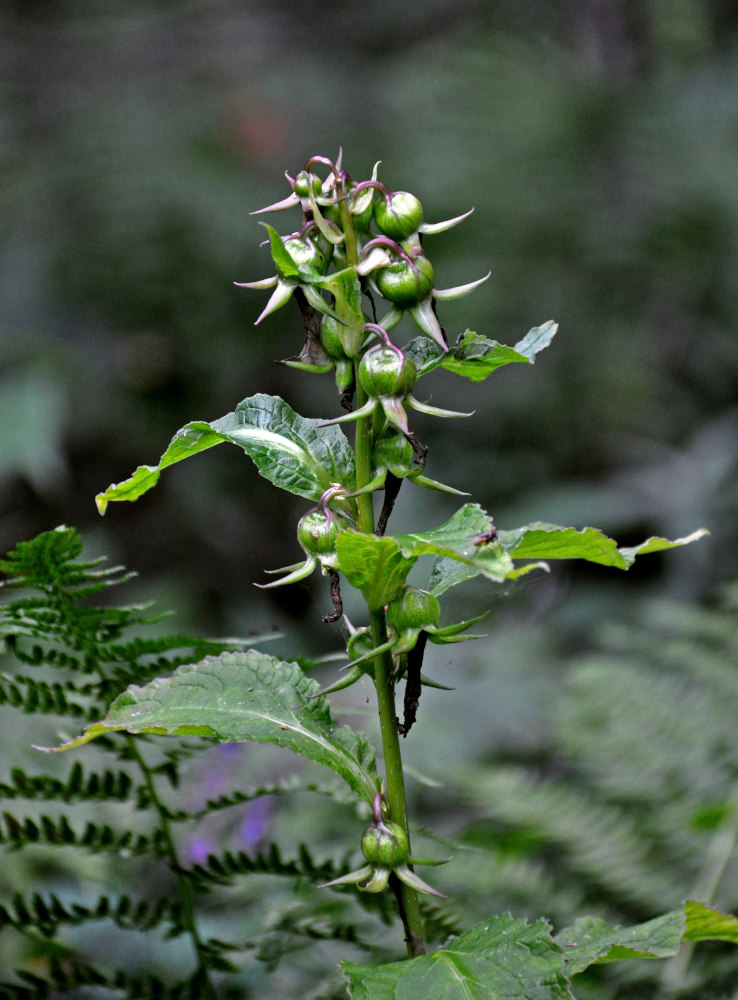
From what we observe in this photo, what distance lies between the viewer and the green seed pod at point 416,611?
2.90 feet

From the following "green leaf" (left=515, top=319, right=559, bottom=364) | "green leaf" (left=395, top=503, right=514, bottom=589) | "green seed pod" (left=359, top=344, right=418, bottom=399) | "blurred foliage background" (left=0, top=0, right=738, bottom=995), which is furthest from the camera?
"blurred foliage background" (left=0, top=0, right=738, bottom=995)

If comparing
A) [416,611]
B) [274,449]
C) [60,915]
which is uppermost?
[274,449]

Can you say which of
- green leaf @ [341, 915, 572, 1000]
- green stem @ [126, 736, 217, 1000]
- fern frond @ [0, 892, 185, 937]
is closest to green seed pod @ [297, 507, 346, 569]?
green leaf @ [341, 915, 572, 1000]

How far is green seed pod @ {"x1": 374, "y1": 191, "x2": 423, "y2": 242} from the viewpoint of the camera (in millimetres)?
910

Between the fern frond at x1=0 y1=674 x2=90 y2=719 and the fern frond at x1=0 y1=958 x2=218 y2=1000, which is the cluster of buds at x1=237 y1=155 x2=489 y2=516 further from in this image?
the fern frond at x1=0 y1=958 x2=218 y2=1000

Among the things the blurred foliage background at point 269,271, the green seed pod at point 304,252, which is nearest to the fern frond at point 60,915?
the green seed pod at point 304,252

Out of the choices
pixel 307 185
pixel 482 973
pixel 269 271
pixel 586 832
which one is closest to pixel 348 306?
pixel 307 185

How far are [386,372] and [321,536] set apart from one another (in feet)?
0.55

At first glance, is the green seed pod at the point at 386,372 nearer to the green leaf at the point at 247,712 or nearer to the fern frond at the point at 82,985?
the green leaf at the point at 247,712

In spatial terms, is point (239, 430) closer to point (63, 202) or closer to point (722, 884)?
point (722, 884)

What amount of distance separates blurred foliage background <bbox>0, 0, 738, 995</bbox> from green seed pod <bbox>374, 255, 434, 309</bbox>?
309 centimetres

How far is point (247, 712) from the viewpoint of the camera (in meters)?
0.94

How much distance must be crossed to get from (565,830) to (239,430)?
3.49 feet

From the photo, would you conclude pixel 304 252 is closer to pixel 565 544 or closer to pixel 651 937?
pixel 565 544
